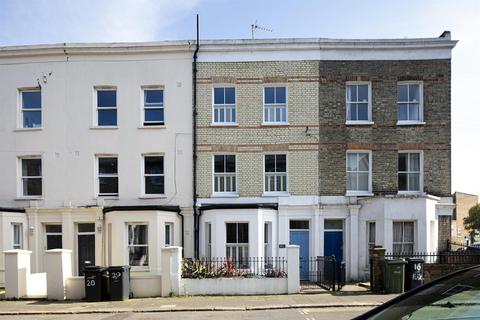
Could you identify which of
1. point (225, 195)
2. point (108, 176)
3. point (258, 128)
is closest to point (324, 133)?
point (258, 128)

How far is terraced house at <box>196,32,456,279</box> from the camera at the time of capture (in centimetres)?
2095

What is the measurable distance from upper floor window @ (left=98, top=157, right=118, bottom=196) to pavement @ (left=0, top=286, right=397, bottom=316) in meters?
6.26

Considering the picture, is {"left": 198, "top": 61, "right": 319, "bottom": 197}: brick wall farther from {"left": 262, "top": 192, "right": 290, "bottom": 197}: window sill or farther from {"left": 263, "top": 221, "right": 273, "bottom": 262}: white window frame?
{"left": 263, "top": 221, "right": 273, "bottom": 262}: white window frame

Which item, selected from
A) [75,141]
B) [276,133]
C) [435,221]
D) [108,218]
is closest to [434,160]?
[435,221]

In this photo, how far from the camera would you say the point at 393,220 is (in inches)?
787

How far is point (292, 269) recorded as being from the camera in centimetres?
1670

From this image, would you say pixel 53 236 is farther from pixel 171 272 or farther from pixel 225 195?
pixel 171 272

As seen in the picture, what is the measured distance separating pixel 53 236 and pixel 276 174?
9.65 m

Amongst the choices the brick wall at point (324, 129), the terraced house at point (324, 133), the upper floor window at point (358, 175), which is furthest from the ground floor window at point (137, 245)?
the upper floor window at point (358, 175)

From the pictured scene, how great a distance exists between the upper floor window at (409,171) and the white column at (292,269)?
269 inches

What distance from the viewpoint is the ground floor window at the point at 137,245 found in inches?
782

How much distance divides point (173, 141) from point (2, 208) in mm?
7153

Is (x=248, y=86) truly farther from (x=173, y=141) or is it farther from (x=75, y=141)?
(x=75, y=141)

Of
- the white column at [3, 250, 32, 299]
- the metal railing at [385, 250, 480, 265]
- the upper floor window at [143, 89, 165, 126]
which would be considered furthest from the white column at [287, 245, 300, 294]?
the white column at [3, 250, 32, 299]
